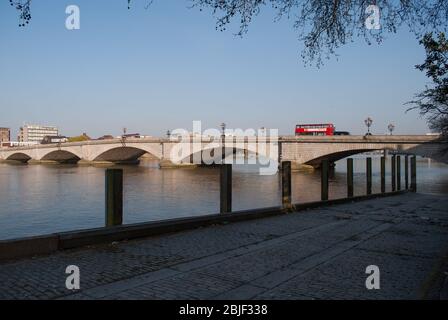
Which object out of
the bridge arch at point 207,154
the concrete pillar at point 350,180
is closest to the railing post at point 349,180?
the concrete pillar at point 350,180

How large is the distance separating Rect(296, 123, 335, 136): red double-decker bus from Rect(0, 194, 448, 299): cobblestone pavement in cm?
5575

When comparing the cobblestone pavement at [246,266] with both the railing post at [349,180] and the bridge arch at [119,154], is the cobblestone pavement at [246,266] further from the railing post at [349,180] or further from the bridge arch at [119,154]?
the bridge arch at [119,154]

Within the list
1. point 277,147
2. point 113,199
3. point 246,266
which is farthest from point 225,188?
point 277,147

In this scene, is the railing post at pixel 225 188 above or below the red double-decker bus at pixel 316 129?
below

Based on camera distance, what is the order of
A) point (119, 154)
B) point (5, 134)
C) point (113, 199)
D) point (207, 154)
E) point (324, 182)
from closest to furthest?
1. point (113, 199)
2. point (324, 182)
3. point (207, 154)
4. point (119, 154)
5. point (5, 134)

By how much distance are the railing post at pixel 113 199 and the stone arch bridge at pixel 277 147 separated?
3344cm

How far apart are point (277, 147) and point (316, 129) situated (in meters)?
14.7

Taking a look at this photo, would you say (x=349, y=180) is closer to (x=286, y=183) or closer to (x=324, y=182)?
(x=324, y=182)

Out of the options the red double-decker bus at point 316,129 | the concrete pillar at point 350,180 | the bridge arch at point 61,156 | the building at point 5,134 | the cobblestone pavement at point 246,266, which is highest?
the building at point 5,134

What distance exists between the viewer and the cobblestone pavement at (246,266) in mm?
4445

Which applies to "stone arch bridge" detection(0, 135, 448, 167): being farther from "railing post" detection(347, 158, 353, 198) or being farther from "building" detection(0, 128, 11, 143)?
"building" detection(0, 128, 11, 143)

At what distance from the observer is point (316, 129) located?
65062mm

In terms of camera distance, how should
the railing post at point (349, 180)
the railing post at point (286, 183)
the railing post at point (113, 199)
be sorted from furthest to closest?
the railing post at point (349, 180)
the railing post at point (286, 183)
the railing post at point (113, 199)

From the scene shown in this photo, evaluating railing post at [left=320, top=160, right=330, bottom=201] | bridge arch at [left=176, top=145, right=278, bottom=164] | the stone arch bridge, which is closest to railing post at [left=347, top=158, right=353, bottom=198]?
railing post at [left=320, top=160, right=330, bottom=201]
